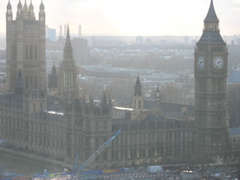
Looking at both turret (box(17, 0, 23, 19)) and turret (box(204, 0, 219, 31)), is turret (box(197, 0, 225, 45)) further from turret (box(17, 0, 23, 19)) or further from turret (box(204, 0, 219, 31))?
turret (box(17, 0, 23, 19))

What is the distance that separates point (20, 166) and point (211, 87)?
18.8 meters

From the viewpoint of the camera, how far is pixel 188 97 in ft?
465

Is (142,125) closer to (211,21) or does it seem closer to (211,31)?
(211,31)

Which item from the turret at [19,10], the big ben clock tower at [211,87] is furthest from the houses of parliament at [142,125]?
the turret at [19,10]

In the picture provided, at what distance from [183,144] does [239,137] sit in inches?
276

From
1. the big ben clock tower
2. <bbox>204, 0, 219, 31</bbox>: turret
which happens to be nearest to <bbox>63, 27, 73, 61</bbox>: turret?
the big ben clock tower

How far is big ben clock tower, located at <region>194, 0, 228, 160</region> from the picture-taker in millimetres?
93188

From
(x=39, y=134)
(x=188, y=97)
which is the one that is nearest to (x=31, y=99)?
(x=39, y=134)

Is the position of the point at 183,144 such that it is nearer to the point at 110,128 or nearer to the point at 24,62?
the point at 110,128

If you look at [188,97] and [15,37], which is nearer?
[15,37]

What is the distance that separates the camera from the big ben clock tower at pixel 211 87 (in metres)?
93.2

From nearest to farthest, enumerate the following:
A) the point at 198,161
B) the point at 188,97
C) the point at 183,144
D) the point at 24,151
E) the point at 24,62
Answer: the point at 198,161
the point at 183,144
the point at 24,151
the point at 24,62
the point at 188,97

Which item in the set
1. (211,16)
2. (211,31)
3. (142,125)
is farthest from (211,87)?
(142,125)

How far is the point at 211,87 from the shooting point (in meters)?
93.2
